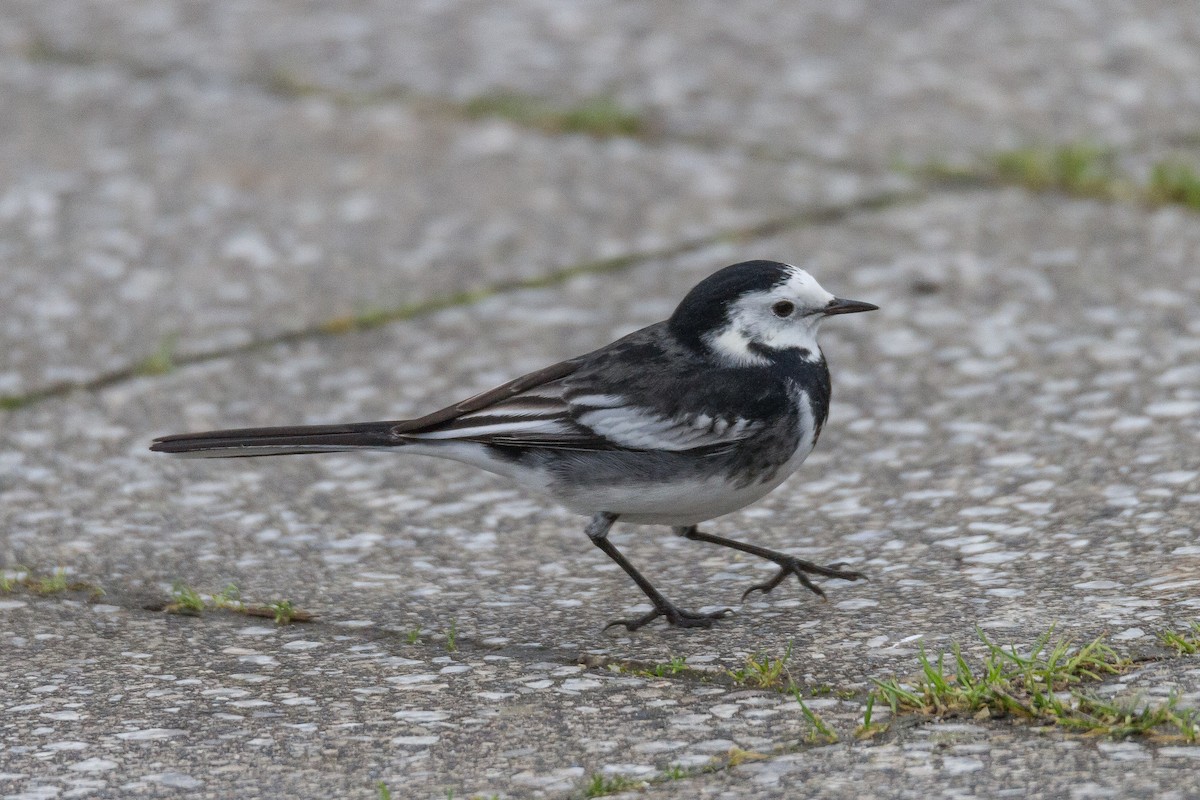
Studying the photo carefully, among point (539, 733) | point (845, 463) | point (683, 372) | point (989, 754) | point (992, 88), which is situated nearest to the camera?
point (989, 754)

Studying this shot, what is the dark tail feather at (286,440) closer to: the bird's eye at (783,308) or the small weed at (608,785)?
the bird's eye at (783,308)

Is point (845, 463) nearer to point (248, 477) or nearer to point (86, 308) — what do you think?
point (248, 477)

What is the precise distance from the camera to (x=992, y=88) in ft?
26.7

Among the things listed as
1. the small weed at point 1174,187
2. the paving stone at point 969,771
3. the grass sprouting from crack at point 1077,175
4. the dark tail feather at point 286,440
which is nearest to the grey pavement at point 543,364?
the paving stone at point 969,771

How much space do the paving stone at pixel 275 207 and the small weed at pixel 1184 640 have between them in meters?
3.50

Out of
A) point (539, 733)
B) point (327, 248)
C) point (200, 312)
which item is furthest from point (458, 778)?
point (327, 248)

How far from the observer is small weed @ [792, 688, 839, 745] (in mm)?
3352

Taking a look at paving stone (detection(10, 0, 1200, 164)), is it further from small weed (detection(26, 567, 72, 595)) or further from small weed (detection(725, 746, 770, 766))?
small weed (detection(725, 746, 770, 766))

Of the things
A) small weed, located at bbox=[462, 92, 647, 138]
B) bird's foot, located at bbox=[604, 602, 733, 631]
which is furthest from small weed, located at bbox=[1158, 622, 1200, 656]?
small weed, located at bbox=[462, 92, 647, 138]

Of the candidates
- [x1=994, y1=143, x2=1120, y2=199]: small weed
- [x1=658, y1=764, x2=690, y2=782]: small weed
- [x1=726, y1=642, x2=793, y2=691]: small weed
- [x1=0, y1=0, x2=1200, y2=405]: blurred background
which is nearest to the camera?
[x1=658, y1=764, x2=690, y2=782]: small weed

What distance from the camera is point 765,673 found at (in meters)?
3.72

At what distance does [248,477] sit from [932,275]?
9.04ft

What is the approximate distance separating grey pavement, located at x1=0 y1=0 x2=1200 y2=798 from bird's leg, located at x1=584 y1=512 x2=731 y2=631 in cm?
6

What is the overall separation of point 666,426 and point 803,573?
1.73ft
